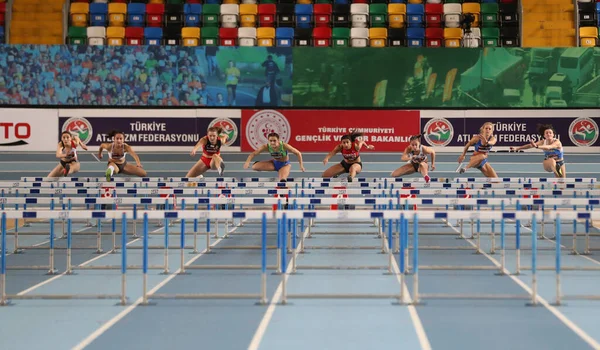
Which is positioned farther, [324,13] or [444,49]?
[324,13]

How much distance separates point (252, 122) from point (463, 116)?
18.5ft

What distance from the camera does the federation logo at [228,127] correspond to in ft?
79.7

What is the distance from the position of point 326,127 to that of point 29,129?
7925 mm

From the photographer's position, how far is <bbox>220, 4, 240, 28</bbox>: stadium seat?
25.7m

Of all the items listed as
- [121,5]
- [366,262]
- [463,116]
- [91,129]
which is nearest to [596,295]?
[366,262]

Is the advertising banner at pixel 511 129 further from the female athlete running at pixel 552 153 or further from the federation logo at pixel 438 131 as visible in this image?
the female athlete running at pixel 552 153

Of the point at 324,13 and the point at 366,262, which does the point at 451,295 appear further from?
the point at 324,13

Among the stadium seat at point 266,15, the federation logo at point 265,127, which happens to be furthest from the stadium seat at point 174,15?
the federation logo at point 265,127

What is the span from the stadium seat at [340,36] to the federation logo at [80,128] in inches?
281

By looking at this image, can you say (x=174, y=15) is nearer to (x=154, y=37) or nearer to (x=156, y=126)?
(x=154, y=37)

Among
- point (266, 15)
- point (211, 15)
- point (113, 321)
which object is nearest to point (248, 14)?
point (266, 15)

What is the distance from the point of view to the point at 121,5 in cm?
2627

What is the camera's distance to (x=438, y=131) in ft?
79.5

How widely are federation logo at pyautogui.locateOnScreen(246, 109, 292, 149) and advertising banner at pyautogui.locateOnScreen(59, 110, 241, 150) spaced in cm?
36
